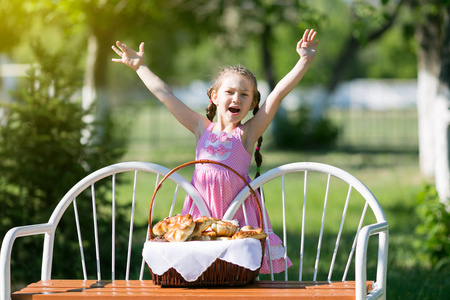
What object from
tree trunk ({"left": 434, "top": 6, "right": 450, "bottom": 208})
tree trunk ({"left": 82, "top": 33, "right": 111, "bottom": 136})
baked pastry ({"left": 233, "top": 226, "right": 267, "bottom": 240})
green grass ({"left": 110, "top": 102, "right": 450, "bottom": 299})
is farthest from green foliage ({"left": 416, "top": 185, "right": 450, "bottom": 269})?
tree trunk ({"left": 82, "top": 33, "right": 111, "bottom": 136})

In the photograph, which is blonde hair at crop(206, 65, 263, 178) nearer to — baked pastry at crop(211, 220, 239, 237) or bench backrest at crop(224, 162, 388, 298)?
bench backrest at crop(224, 162, 388, 298)

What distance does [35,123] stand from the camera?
15.8 ft

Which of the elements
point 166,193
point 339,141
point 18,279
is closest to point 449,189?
point 18,279

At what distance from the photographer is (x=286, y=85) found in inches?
Answer: 116

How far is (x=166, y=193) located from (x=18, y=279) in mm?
5276

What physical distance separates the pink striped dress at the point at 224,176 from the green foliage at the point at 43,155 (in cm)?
189

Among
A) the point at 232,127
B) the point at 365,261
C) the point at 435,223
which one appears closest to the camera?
the point at 365,261

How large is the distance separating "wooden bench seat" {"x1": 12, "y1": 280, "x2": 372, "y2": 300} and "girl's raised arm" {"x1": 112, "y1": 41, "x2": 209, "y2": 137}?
0.78 meters

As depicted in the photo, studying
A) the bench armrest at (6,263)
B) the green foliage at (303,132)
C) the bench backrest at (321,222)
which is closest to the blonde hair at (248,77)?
the bench backrest at (321,222)

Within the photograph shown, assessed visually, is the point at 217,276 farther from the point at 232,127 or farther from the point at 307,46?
the point at 307,46

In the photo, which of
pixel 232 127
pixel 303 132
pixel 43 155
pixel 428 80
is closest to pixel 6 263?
pixel 232 127

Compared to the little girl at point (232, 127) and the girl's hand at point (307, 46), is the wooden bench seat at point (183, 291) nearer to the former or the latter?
the little girl at point (232, 127)

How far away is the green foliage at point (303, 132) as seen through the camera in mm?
17359

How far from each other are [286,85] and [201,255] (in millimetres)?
900
